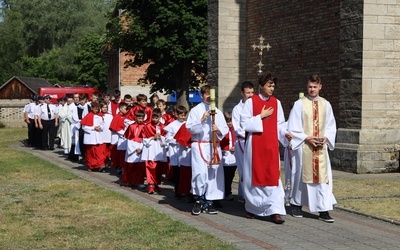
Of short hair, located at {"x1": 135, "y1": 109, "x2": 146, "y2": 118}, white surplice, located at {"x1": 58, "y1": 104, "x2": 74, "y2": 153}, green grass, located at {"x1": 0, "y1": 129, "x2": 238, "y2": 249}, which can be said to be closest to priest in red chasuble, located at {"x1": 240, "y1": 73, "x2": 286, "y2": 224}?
green grass, located at {"x1": 0, "y1": 129, "x2": 238, "y2": 249}

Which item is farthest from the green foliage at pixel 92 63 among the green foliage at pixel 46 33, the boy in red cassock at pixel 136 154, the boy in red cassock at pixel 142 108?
the boy in red cassock at pixel 136 154

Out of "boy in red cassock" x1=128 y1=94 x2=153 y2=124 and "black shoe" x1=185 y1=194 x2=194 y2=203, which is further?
"boy in red cassock" x1=128 y1=94 x2=153 y2=124

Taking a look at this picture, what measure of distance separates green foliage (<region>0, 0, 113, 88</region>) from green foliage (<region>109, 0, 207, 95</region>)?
122 ft

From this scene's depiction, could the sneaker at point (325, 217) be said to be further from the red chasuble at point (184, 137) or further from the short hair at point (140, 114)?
the short hair at point (140, 114)

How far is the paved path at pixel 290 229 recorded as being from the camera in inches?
316

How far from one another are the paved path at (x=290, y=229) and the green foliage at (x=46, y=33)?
61.0m

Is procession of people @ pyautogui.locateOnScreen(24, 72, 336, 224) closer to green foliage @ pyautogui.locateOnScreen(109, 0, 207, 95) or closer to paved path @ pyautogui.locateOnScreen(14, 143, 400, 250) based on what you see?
paved path @ pyautogui.locateOnScreen(14, 143, 400, 250)

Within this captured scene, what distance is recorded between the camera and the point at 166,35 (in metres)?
33.0

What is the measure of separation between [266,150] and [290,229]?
126cm

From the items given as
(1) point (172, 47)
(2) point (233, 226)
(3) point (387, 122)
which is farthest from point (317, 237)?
(1) point (172, 47)

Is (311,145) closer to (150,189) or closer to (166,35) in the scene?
(150,189)

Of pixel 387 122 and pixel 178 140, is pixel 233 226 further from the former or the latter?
pixel 387 122

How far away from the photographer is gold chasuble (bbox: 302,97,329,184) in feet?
32.8

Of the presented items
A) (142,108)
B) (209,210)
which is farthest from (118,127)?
(209,210)
